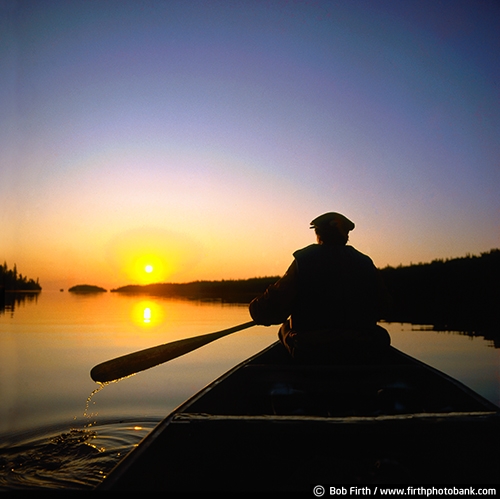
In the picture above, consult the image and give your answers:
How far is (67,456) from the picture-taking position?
4.30 metres

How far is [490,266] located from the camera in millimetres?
26578

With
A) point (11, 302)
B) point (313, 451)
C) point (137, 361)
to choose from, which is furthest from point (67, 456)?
point (11, 302)

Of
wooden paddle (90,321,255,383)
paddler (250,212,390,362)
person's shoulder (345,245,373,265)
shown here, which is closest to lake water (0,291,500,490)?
wooden paddle (90,321,255,383)

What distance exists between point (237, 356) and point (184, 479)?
8989 millimetres

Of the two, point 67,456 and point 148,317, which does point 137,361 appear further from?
point 148,317

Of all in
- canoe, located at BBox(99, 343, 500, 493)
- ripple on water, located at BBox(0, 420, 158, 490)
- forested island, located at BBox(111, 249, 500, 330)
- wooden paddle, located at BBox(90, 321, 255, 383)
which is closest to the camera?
canoe, located at BBox(99, 343, 500, 493)

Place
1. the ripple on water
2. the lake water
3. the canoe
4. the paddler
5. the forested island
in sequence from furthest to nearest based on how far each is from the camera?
the forested island
the lake water
the ripple on water
the paddler
the canoe

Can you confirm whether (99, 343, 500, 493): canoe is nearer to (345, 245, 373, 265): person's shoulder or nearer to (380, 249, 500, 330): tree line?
(345, 245, 373, 265): person's shoulder

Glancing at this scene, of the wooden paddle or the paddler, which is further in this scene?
the wooden paddle

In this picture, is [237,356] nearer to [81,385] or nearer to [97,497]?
[81,385]

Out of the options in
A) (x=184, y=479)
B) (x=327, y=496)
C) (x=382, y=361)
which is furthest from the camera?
(x=382, y=361)

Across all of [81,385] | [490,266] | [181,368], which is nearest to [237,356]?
[181,368]

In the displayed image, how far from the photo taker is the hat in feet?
12.4

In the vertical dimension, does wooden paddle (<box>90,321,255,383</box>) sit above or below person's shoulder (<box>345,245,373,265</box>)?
below
